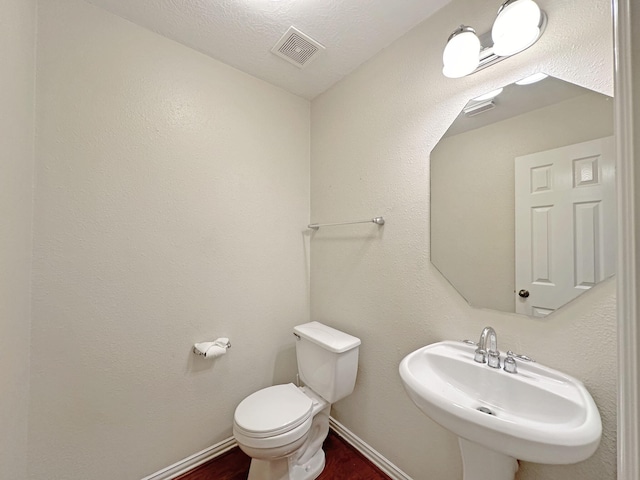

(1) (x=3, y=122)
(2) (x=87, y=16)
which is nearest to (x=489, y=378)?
(1) (x=3, y=122)

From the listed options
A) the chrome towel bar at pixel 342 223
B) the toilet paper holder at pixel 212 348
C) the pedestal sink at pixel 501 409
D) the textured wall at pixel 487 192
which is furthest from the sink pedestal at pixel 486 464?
the toilet paper holder at pixel 212 348

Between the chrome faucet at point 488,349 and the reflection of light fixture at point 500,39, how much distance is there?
107 cm

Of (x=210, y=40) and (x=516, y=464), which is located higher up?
(x=210, y=40)

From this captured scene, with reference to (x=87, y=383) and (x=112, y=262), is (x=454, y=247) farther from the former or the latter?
(x=87, y=383)

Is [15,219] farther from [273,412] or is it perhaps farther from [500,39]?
[500,39]

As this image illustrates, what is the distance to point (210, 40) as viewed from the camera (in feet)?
4.54

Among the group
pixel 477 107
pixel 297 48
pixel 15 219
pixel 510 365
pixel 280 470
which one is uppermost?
pixel 297 48

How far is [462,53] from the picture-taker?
1025 mm

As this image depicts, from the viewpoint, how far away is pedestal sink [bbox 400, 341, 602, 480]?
2.05 feet

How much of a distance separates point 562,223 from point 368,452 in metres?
1.54

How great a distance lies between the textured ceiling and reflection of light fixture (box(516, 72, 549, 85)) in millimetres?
569

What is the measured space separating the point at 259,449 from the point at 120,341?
2.77 ft

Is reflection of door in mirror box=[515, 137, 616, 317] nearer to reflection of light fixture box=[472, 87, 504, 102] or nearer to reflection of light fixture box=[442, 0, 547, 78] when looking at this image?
reflection of light fixture box=[472, 87, 504, 102]

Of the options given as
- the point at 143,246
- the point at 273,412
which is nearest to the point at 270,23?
the point at 143,246
